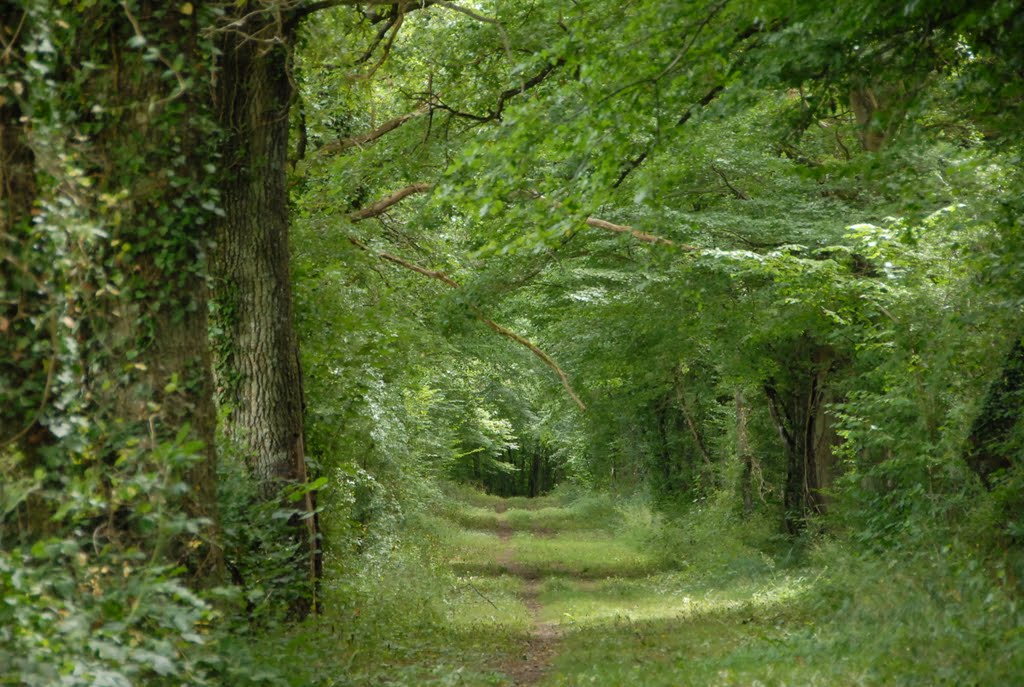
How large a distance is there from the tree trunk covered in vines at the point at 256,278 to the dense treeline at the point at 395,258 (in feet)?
0.09

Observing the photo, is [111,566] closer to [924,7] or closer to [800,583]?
[924,7]

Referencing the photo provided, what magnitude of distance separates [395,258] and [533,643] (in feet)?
20.9

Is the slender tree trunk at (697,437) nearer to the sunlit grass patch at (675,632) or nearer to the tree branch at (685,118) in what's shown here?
the sunlit grass patch at (675,632)

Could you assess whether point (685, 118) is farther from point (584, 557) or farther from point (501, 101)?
point (584, 557)

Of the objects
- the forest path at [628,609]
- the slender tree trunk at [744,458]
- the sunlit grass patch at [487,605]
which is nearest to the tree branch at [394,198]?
the sunlit grass patch at [487,605]

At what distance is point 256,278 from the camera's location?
922 cm

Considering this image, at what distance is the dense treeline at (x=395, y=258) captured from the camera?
5.65 metres

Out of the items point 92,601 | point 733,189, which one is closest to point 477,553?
point 733,189

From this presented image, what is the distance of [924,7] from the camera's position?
7133mm

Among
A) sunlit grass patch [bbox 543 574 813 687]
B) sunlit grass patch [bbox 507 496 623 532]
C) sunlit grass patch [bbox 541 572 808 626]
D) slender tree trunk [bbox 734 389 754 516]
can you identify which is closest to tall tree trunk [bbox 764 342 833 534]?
slender tree trunk [bbox 734 389 754 516]

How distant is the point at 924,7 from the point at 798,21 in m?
1.01

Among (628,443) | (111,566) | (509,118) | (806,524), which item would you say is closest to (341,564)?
(509,118)

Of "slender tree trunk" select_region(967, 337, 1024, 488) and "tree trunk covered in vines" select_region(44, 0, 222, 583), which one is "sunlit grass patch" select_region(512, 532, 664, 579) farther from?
"tree trunk covered in vines" select_region(44, 0, 222, 583)

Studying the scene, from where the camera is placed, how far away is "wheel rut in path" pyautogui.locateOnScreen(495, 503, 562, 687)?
405 inches
